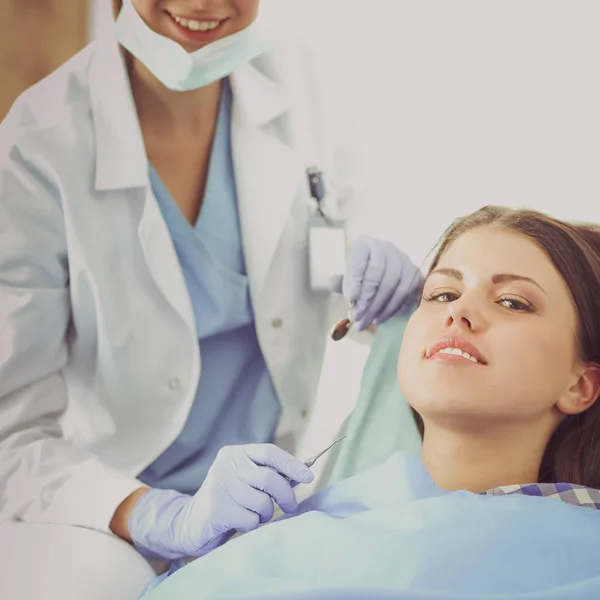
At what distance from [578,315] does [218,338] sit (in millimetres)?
485

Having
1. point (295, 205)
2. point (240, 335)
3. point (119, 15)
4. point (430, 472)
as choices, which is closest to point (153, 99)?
point (119, 15)

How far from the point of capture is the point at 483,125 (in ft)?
3.94

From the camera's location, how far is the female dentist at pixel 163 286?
913 millimetres

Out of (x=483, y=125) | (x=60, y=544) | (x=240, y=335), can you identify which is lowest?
(x=60, y=544)

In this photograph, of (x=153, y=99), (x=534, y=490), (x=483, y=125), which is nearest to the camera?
(x=534, y=490)

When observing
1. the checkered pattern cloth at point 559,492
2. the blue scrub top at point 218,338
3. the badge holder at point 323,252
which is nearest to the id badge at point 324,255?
the badge holder at point 323,252

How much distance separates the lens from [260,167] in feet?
3.69

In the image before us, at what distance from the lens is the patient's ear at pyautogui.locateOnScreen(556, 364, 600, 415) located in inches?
35.3

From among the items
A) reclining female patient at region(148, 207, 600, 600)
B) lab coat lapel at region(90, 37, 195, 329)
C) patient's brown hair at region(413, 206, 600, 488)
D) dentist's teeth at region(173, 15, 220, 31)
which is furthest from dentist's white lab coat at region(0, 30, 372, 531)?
patient's brown hair at region(413, 206, 600, 488)

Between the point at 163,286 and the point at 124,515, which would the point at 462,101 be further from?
the point at 124,515

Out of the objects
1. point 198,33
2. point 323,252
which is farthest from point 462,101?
point 198,33

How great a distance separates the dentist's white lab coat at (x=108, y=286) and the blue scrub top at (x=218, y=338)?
0.02m

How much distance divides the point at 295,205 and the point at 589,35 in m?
0.51

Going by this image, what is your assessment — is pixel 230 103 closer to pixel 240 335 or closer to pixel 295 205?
pixel 295 205
